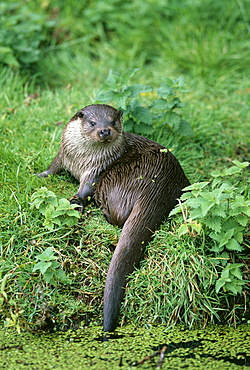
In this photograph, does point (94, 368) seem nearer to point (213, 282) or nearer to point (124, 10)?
point (213, 282)

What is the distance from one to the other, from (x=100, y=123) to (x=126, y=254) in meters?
0.81

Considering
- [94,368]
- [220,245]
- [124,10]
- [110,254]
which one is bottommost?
[94,368]

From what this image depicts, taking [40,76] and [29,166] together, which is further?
[40,76]

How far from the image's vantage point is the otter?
2949 mm

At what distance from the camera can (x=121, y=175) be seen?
127 inches

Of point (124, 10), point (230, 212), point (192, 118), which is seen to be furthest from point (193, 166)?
point (124, 10)

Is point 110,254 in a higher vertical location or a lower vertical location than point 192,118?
lower

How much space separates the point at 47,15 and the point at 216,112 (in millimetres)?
2321

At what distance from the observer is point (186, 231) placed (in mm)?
2879

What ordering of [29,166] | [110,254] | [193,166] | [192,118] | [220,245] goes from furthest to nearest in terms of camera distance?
[192,118]
[193,166]
[29,166]
[110,254]
[220,245]

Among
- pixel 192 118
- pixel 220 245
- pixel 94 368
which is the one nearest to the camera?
pixel 94 368

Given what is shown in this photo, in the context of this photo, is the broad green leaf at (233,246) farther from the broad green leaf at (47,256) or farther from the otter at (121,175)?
the broad green leaf at (47,256)

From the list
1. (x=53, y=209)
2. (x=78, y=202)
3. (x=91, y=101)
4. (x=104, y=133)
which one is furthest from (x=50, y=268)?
(x=91, y=101)

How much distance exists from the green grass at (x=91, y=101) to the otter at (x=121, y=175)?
0.09 meters
